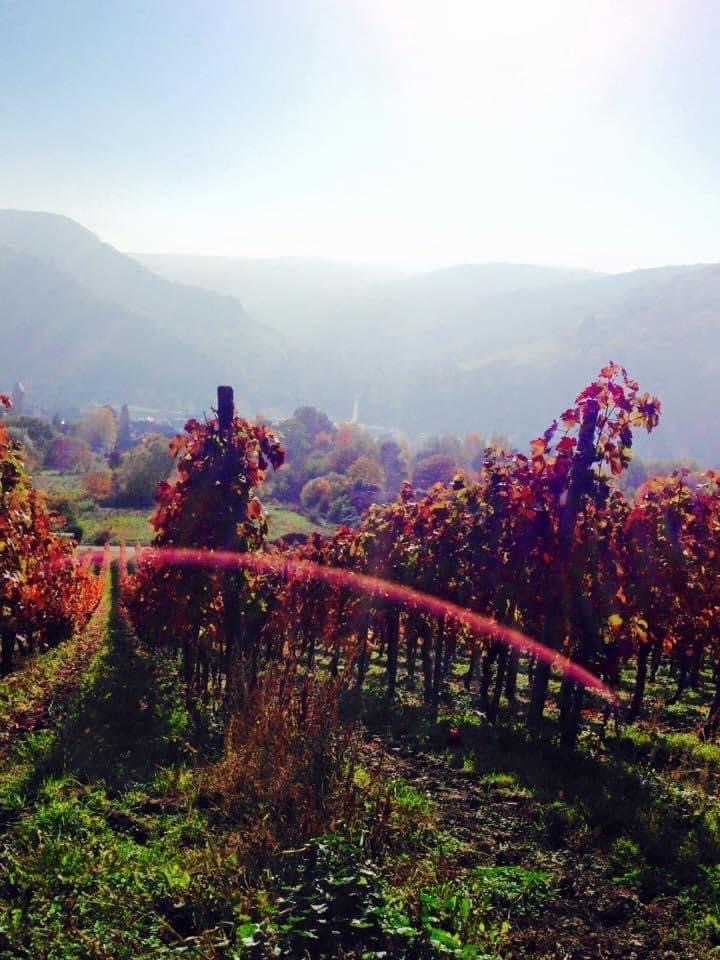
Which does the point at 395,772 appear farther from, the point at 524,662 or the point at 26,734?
the point at 524,662

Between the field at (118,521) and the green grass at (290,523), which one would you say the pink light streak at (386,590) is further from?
the green grass at (290,523)

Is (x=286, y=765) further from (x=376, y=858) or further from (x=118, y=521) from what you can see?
(x=118, y=521)

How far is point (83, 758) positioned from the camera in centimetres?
916

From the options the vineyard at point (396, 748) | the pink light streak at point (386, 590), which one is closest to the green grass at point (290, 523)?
the pink light streak at point (386, 590)

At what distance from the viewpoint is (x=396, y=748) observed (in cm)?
1141

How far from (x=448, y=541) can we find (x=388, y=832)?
373 inches

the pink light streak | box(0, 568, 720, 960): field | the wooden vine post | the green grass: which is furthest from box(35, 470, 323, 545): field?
box(0, 568, 720, 960): field

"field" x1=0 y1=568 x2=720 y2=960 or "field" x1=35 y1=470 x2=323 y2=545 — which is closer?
"field" x1=0 y1=568 x2=720 y2=960

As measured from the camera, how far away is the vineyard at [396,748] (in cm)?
557

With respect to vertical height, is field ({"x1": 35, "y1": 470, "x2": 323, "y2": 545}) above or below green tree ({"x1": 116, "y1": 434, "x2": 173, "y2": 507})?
below

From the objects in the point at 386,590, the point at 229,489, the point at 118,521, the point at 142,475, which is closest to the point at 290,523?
the point at 142,475

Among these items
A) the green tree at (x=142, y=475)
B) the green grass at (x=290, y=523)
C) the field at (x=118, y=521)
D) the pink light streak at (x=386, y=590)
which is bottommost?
the green grass at (x=290, y=523)

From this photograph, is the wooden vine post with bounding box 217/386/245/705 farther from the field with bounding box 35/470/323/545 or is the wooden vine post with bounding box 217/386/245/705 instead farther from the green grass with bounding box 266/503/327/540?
the green grass with bounding box 266/503/327/540

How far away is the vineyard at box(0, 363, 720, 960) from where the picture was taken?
557 centimetres
